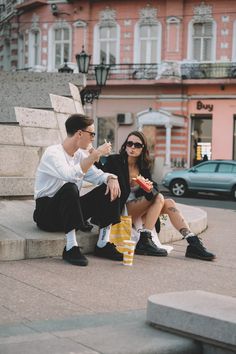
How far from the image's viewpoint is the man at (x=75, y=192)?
6.19 meters

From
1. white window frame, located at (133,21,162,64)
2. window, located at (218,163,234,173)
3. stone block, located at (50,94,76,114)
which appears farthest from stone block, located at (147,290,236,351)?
white window frame, located at (133,21,162,64)

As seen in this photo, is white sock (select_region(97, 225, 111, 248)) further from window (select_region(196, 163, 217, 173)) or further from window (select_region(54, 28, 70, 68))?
window (select_region(54, 28, 70, 68))

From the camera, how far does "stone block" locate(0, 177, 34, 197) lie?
8266 mm

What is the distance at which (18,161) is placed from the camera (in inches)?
343

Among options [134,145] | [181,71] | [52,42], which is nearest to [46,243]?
[134,145]

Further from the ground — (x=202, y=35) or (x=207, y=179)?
(x=202, y=35)

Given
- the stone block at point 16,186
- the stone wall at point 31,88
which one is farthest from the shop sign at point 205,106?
the stone block at point 16,186

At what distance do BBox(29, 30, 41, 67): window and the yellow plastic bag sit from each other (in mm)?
28904

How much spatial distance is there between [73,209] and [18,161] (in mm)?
2753

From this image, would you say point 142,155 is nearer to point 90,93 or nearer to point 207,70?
point 90,93

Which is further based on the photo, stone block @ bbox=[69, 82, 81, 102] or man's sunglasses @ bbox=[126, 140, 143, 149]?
stone block @ bbox=[69, 82, 81, 102]

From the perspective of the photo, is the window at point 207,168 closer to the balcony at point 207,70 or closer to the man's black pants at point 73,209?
the balcony at point 207,70

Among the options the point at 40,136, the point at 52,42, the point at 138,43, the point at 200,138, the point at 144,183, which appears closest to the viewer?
the point at 144,183

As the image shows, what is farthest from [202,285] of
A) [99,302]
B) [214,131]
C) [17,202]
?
[214,131]
